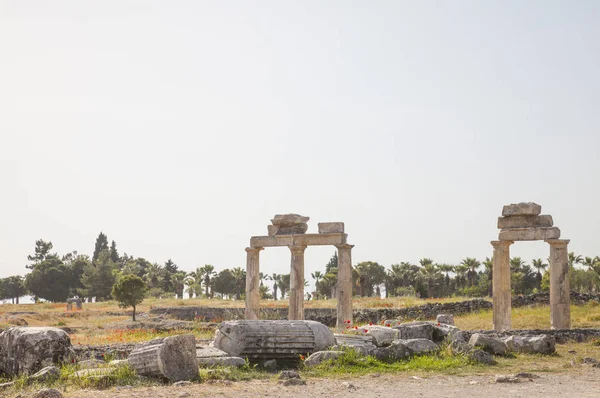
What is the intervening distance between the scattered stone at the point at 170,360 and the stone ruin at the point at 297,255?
14235mm

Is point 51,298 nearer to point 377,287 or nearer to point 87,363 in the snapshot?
point 377,287

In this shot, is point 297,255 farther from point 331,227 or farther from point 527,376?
point 527,376

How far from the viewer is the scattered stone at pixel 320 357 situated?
14820mm

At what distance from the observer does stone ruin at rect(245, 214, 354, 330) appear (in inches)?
1069

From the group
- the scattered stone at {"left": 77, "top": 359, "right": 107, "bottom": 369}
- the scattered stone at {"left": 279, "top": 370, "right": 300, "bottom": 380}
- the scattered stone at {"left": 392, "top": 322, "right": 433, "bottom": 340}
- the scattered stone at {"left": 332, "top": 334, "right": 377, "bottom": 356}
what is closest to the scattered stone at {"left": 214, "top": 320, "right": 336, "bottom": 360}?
the scattered stone at {"left": 332, "top": 334, "right": 377, "bottom": 356}

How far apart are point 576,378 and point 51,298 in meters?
79.3

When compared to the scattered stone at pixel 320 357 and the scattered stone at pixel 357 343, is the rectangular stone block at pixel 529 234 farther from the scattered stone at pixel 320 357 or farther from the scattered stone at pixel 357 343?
the scattered stone at pixel 320 357

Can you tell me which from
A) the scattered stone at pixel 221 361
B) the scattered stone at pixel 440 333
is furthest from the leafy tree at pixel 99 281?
the scattered stone at pixel 221 361

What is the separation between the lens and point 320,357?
14938mm

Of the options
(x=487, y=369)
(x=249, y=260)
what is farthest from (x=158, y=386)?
(x=249, y=260)

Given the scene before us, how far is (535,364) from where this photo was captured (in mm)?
15562

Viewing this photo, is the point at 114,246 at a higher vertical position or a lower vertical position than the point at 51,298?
higher

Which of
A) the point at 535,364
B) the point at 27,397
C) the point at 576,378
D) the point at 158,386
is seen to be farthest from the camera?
the point at 535,364

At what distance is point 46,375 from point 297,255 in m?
16.2
